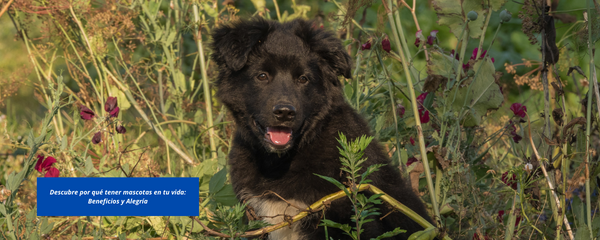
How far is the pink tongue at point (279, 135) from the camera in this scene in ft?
8.22

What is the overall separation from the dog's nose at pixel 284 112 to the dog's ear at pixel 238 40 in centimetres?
35

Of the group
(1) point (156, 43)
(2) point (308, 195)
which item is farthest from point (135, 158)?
(2) point (308, 195)

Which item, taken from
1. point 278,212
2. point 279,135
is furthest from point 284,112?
point 278,212

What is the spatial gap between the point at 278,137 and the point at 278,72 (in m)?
0.36

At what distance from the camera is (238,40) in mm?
2631

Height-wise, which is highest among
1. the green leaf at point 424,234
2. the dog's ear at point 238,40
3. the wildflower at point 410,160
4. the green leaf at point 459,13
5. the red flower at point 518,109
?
the dog's ear at point 238,40

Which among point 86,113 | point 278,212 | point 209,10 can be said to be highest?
point 209,10

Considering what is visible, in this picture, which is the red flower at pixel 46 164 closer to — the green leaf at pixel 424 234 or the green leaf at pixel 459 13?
the green leaf at pixel 424 234

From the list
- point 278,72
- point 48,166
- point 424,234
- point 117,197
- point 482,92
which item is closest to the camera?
point 424,234

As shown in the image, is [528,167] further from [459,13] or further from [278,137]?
[278,137]

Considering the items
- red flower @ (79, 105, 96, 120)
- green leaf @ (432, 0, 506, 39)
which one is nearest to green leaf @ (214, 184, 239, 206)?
red flower @ (79, 105, 96, 120)

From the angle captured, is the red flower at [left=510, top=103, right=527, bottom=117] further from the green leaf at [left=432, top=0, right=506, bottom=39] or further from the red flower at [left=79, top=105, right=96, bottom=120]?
the red flower at [left=79, top=105, right=96, bottom=120]

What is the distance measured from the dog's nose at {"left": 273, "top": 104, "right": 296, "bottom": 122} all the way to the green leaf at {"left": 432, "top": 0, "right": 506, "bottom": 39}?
33.2 inches

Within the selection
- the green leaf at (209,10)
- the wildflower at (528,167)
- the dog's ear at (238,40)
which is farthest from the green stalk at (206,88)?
the wildflower at (528,167)
